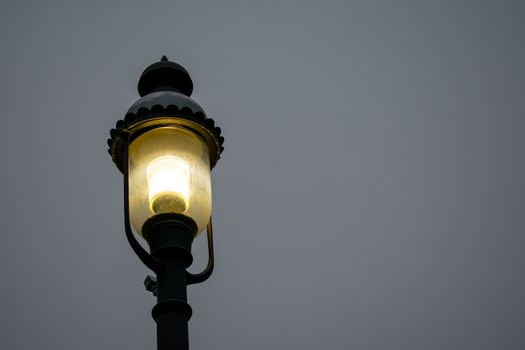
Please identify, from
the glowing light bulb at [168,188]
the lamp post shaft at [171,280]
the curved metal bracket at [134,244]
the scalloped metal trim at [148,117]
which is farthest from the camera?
the scalloped metal trim at [148,117]

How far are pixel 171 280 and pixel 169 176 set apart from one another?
1.87 feet

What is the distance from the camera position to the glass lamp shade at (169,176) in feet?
13.0

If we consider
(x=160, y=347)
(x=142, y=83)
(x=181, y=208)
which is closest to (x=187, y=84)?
(x=142, y=83)

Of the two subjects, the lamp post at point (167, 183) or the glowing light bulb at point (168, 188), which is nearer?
the lamp post at point (167, 183)

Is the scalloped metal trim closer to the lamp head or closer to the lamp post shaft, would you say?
A: the lamp head

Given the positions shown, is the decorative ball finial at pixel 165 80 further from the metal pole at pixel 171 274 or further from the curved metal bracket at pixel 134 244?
the metal pole at pixel 171 274

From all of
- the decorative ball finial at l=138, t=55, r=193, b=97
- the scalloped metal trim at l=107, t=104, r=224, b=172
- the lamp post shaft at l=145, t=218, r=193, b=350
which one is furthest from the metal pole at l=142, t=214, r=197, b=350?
the decorative ball finial at l=138, t=55, r=193, b=97

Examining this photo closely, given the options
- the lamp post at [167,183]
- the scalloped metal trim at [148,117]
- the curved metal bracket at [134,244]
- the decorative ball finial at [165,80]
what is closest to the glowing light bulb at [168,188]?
the lamp post at [167,183]

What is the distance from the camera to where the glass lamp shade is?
13.0 ft

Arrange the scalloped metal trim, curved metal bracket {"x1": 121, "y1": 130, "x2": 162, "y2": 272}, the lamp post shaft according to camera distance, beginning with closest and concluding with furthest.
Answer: the lamp post shaft, curved metal bracket {"x1": 121, "y1": 130, "x2": 162, "y2": 272}, the scalloped metal trim

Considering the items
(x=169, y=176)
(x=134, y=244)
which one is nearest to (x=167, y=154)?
(x=169, y=176)

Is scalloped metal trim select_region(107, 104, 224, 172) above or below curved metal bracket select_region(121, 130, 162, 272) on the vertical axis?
above

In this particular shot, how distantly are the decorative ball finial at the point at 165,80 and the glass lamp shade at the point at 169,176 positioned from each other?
47 cm

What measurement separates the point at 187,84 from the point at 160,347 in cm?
176
